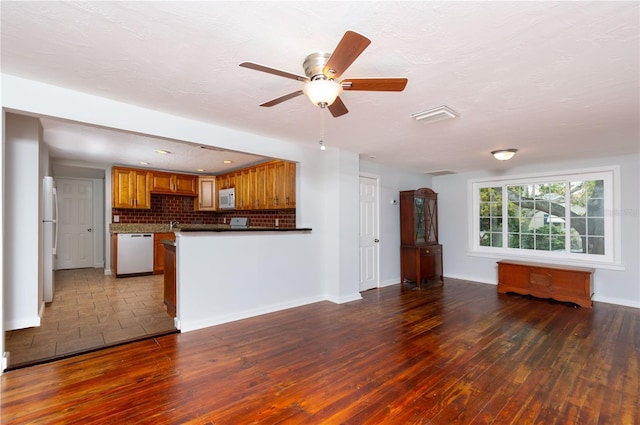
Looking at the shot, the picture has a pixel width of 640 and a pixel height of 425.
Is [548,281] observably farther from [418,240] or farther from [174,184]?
[174,184]

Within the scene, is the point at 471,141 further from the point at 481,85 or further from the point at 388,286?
the point at 388,286

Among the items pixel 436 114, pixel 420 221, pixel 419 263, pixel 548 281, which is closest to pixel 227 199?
pixel 420 221

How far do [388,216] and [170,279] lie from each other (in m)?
3.75

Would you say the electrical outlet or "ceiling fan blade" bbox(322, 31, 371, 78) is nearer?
"ceiling fan blade" bbox(322, 31, 371, 78)

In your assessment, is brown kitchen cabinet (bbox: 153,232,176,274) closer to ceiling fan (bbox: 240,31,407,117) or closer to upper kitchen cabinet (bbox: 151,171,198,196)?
upper kitchen cabinet (bbox: 151,171,198,196)

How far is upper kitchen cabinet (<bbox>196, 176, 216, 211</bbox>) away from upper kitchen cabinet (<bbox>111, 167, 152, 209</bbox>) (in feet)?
3.49

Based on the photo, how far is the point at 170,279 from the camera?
3.71 m

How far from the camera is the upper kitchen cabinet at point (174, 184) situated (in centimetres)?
652

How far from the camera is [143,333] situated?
314 centimetres

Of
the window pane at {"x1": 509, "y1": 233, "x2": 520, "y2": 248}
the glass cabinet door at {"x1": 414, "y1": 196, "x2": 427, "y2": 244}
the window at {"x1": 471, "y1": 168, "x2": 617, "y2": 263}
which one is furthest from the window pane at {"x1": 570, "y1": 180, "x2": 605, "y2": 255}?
the glass cabinet door at {"x1": 414, "y1": 196, "x2": 427, "y2": 244}

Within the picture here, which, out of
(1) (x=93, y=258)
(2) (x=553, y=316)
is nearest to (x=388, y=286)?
(2) (x=553, y=316)

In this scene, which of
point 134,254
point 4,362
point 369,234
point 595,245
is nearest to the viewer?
point 4,362

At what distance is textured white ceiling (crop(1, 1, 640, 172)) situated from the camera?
59.7 inches

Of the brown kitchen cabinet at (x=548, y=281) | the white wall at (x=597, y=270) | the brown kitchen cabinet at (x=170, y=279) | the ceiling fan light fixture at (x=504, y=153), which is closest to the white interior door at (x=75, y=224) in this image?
the brown kitchen cabinet at (x=170, y=279)
